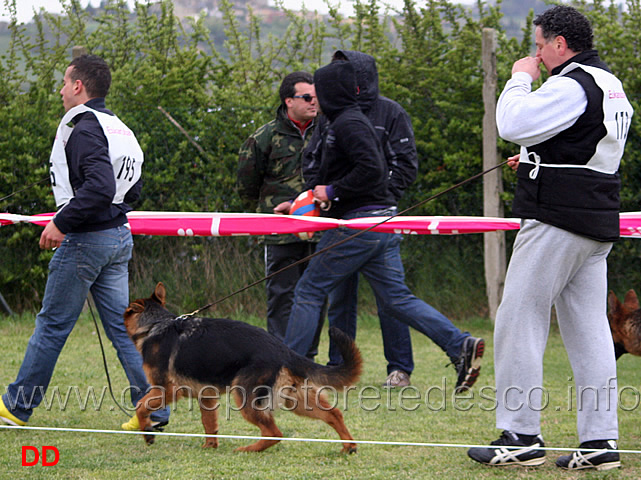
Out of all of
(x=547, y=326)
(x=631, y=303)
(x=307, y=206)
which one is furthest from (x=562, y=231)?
(x=307, y=206)

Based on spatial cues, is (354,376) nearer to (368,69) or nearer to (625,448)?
(625,448)

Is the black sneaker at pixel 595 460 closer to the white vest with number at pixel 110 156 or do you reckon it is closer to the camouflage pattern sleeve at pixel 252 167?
the white vest with number at pixel 110 156

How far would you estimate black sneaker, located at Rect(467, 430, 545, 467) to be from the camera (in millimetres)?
3895

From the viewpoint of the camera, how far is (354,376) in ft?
14.0

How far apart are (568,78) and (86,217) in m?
2.49

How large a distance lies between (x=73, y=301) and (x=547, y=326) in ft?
8.30

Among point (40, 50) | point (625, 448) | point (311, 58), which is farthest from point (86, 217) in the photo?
point (311, 58)

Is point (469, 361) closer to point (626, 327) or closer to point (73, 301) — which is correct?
point (626, 327)

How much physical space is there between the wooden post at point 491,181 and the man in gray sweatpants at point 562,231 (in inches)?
181

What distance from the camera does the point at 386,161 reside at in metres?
5.96

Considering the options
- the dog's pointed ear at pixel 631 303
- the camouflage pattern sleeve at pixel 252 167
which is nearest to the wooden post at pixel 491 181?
the camouflage pattern sleeve at pixel 252 167

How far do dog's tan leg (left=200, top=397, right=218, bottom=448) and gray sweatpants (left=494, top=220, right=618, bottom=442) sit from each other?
1461 millimetres

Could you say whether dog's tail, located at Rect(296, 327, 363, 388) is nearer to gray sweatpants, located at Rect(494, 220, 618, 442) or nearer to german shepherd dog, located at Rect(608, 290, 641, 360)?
gray sweatpants, located at Rect(494, 220, 618, 442)

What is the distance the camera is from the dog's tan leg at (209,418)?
4418 mm
